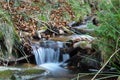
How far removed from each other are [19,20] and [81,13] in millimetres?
4715

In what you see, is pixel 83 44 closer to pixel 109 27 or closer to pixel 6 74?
pixel 6 74

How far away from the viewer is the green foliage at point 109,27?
209 inches

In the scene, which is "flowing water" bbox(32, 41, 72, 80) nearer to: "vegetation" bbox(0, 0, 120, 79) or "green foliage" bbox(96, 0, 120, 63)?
"vegetation" bbox(0, 0, 120, 79)

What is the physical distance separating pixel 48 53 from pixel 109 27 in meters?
3.53

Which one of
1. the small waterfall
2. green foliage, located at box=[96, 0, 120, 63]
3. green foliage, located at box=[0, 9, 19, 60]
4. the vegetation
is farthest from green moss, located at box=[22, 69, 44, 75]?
green foliage, located at box=[96, 0, 120, 63]

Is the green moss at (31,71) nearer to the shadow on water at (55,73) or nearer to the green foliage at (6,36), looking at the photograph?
the shadow on water at (55,73)

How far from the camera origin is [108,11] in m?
5.66

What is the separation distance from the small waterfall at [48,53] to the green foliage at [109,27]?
2739mm

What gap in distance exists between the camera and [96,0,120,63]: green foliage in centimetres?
532

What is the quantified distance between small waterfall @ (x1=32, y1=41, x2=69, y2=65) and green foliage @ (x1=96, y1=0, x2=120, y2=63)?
274 centimetres

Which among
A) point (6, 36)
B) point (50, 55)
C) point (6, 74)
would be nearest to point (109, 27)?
point (6, 74)

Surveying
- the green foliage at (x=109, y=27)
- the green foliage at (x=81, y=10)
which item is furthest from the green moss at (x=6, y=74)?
the green foliage at (x=81, y=10)

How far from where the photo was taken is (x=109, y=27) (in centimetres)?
541

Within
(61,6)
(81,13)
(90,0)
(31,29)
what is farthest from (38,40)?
(90,0)
